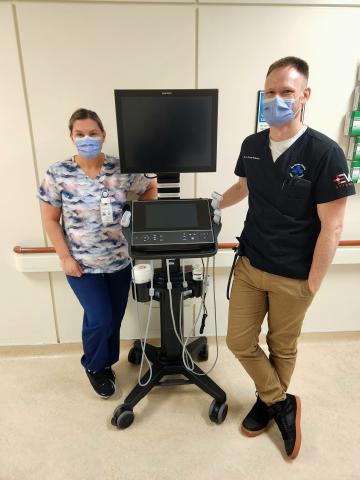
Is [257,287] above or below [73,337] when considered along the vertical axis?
above

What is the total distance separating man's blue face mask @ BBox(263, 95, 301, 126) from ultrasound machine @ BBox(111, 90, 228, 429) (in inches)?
11.4

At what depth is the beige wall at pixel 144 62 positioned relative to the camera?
173 centimetres

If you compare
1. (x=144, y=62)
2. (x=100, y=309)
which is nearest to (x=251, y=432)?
(x=100, y=309)

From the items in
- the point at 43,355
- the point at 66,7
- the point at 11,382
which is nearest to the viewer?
the point at 66,7

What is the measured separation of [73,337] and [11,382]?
0.44m

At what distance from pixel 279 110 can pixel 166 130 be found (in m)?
0.52

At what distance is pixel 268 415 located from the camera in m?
1.75

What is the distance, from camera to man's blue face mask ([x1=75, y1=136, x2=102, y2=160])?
1.56 m

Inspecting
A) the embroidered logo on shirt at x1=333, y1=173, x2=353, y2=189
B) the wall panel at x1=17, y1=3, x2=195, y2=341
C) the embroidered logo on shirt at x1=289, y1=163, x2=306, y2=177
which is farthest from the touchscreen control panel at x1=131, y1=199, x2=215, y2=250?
the wall panel at x1=17, y1=3, x2=195, y2=341

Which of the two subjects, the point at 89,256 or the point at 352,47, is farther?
the point at 352,47

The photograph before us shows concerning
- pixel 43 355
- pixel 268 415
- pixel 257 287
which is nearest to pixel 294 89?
pixel 257 287

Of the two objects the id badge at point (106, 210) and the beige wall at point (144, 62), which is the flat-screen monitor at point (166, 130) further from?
the beige wall at point (144, 62)

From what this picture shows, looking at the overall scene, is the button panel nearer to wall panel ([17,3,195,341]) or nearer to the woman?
the woman

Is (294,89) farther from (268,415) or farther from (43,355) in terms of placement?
(43,355)
